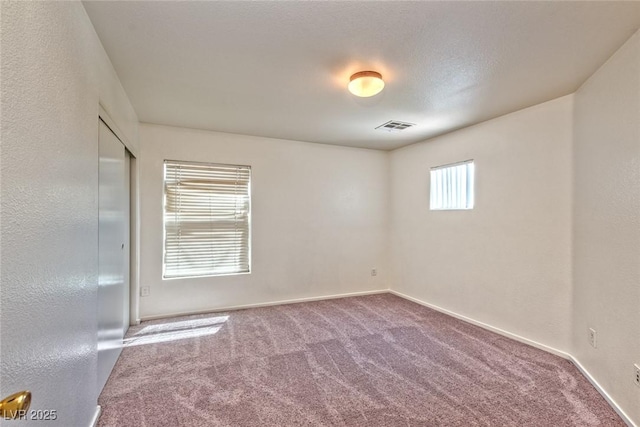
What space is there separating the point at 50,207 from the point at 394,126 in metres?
3.38

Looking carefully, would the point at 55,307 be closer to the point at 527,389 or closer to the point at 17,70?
the point at 17,70

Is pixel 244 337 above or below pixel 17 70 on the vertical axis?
below

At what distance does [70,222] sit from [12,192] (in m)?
0.53

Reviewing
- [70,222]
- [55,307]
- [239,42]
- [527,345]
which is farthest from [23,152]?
[527,345]

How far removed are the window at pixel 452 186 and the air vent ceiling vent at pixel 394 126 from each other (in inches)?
33.0

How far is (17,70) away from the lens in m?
1.00

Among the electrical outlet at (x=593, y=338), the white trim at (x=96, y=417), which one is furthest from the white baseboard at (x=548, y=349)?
the white trim at (x=96, y=417)

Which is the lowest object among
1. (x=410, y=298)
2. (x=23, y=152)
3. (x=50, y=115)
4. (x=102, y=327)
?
(x=410, y=298)

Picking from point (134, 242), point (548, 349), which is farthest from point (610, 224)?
point (134, 242)

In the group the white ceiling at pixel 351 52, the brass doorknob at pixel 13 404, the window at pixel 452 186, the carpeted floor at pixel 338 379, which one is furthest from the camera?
the window at pixel 452 186

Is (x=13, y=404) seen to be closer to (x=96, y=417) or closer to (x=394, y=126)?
(x=96, y=417)

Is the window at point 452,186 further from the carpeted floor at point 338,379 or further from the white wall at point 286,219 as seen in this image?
the carpeted floor at point 338,379

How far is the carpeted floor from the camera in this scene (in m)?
1.90

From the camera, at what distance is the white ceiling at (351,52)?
163cm
